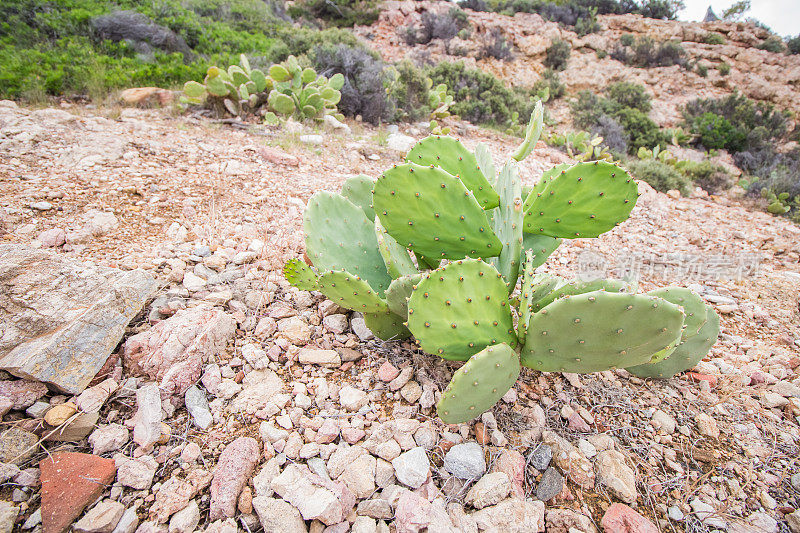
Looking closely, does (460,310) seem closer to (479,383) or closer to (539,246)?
(479,383)

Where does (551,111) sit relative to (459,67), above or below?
below

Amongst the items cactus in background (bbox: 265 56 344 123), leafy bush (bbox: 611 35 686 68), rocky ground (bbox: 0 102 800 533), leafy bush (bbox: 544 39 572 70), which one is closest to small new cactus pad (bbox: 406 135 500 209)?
rocky ground (bbox: 0 102 800 533)

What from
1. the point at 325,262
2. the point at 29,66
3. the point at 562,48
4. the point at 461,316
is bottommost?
the point at 29,66

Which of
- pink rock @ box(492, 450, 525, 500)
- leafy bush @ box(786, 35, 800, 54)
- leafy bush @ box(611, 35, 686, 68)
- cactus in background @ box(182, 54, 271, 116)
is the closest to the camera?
pink rock @ box(492, 450, 525, 500)

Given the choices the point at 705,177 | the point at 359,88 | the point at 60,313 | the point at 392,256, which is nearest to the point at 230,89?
the point at 359,88

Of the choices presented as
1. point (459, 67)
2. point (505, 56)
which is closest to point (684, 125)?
point (505, 56)

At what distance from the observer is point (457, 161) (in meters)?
1.56

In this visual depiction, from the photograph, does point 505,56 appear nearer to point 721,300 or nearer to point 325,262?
point 721,300

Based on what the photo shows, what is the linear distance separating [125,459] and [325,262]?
0.89 m

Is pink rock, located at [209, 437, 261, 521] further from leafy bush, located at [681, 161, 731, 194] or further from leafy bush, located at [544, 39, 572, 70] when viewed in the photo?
leafy bush, located at [544, 39, 572, 70]

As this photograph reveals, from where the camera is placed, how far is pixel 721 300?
7.45ft

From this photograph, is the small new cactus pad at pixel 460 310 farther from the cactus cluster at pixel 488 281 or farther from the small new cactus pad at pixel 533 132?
the small new cactus pad at pixel 533 132

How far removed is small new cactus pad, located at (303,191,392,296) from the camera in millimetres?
1612

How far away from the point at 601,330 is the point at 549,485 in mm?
488
